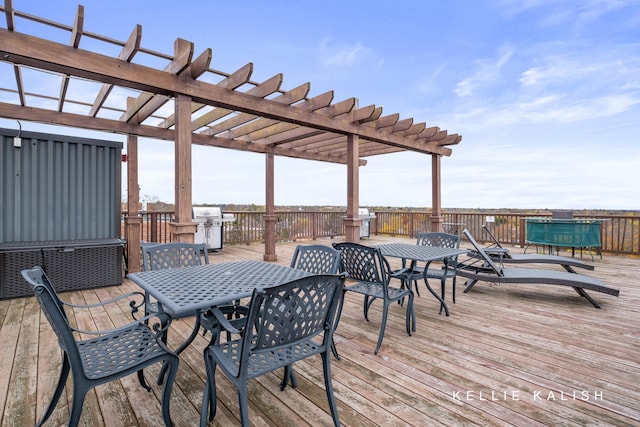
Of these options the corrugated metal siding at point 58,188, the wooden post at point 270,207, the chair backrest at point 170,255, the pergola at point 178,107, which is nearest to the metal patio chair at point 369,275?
the chair backrest at point 170,255

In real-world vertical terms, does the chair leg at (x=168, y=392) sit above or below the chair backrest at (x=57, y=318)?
below

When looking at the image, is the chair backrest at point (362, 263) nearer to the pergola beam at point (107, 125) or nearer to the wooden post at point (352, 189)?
the wooden post at point (352, 189)

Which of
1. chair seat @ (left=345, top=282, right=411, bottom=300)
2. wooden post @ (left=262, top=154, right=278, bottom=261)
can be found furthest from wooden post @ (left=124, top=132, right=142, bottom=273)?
chair seat @ (left=345, top=282, right=411, bottom=300)

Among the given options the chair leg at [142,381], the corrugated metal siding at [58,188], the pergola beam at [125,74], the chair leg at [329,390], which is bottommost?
the chair leg at [142,381]

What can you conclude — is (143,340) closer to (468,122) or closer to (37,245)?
(37,245)

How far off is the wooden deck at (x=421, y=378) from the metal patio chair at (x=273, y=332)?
12.5 inches

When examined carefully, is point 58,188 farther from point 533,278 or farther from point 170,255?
point 533,278

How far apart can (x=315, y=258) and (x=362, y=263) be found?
0.45 metres

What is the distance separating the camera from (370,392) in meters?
1.77

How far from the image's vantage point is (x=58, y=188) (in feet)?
13.4

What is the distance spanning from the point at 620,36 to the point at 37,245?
11.4 m

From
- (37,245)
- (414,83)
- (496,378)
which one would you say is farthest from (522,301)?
(414,83)

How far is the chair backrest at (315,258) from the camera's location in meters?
2.32

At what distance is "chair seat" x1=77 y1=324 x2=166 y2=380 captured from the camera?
50.4 inches
